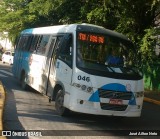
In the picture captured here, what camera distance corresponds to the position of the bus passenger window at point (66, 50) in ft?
32.4

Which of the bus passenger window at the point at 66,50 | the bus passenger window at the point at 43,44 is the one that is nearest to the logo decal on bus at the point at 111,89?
the bus passenger window at the point at 66,50

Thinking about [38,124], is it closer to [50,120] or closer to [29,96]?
[50,120]

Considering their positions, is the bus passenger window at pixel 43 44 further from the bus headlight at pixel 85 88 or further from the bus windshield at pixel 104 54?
the bus headlight at pixel 85 88

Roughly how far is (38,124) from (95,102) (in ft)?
4.89

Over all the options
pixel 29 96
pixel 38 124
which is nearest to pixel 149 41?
pixel 29 96

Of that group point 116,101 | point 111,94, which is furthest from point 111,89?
point 116,101

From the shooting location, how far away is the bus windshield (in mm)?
9344

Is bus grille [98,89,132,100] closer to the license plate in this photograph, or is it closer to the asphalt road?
the license plate

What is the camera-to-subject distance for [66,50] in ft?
33.5

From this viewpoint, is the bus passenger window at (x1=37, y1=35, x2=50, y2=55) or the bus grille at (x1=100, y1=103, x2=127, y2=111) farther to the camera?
the bus passenger window at (x1=37, y1=35, x2=50, y2=55)

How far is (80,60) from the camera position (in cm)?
945

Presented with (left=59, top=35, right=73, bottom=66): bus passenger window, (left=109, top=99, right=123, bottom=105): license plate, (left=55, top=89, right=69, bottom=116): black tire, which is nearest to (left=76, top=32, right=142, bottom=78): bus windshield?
(left=59, top=35, right=73, bottom=66): bus passenger window

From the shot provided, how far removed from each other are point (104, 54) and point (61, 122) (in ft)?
6.91

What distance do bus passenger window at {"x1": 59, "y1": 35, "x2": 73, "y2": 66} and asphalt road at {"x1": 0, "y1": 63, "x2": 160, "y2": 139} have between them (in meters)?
1.60
